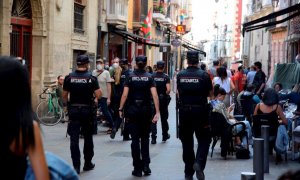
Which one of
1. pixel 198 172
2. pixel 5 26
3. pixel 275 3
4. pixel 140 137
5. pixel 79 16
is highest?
pixel 275 3

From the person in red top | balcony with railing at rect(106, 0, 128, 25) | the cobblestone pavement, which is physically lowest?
the cobblestone pavement

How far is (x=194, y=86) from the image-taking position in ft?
31.7

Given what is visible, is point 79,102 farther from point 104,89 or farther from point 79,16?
point 79,16

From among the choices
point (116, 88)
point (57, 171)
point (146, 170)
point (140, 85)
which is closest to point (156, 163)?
point (146, 170)

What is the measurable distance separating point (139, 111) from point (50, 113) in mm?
9176

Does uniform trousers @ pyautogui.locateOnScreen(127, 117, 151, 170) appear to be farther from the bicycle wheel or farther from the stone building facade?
the bicycle wheel

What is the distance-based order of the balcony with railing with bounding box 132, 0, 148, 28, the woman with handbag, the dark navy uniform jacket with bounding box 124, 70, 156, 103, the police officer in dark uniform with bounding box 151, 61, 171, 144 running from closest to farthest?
the woman with handbag < the dark navy uniform jacket with bounding box 124, 70, 156, 103 < the police officer in dark uniform with bounding box 151, 61, 171, 144 < the balcony with railing with bounding box 132, 0, 148, 28

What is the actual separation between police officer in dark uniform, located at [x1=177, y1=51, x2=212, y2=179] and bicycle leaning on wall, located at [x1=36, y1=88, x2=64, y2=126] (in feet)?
30.9

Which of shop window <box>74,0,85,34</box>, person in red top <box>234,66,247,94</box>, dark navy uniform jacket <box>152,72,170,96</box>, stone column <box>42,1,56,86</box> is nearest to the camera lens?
dark navy uniform jacket <box>152,72,170,96</box>

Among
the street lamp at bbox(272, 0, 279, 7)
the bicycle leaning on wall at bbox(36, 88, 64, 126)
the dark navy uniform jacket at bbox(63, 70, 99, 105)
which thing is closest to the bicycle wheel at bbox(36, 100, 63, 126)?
the bicycle leaning on wall at bbox(36, 88, 64, 126)

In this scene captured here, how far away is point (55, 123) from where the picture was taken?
18578 mm

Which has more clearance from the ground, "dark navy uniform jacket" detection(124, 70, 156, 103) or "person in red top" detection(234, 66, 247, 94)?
"dark navy uniform jacket" detection(124, 70, 156, 103)

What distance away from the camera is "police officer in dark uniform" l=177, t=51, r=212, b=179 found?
9.65 meters

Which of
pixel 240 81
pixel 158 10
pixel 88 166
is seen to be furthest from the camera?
pixel 158 10
